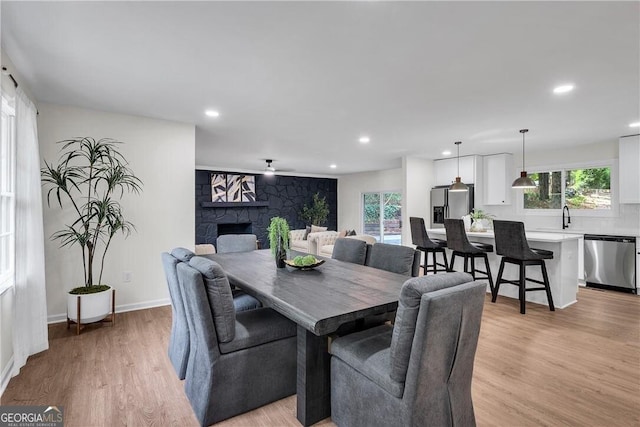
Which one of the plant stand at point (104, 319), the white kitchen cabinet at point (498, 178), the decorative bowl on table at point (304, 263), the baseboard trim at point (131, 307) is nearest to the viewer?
the decorative bowl on table at point (304, 263)

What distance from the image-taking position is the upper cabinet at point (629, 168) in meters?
4.66

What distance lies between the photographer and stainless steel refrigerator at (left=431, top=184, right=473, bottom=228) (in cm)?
625

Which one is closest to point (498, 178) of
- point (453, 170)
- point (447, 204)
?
point (453, 170)

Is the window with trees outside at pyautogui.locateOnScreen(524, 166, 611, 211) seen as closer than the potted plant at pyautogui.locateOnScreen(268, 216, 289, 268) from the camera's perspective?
No

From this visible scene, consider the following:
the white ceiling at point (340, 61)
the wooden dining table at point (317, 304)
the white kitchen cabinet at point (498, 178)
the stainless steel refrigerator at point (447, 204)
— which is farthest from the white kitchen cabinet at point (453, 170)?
the wooden dining table at point (317, 304)

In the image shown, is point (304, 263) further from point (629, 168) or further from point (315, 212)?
point (315, 212)

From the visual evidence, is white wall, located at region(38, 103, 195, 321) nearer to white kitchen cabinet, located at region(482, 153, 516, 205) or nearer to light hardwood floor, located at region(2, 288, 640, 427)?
light hardwood floor, located at region(2, 288, 640, 427)

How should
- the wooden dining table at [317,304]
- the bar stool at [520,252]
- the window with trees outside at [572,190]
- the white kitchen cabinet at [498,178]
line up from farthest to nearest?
the white kitchen cabinet at [498,178] → the window with trees outside at [572,190] → the bar stool at [520,252] → the wooden dining table at [317,304]

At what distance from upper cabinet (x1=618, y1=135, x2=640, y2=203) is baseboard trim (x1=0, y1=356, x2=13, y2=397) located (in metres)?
7.43

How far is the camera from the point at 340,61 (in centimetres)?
240

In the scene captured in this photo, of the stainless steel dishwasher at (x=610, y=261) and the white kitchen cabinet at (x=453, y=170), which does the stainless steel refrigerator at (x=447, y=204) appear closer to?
the white kitchen cabinet at (x=453, y=170)

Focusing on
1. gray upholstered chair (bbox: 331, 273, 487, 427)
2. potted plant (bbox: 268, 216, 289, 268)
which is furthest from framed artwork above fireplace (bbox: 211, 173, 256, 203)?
gray upholstered chair (bbox: 331, 273, 487, 427)

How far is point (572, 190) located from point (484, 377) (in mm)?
4878

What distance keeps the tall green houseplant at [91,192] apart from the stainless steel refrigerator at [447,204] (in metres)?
5.45
